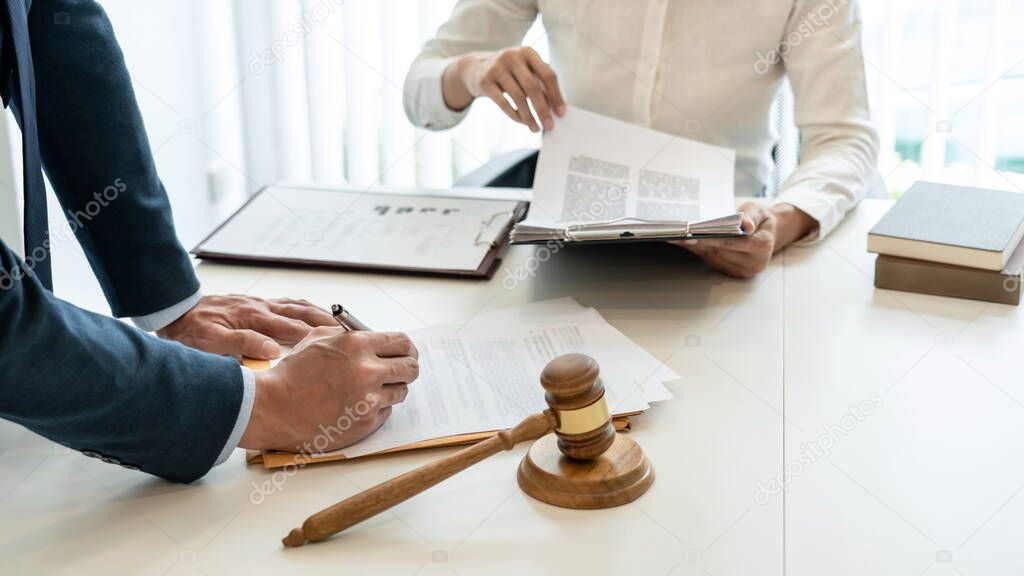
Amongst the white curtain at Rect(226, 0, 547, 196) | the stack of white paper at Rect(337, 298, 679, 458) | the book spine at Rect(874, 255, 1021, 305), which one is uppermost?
the stack of white paper at Rect(337, 298, 679, 458)

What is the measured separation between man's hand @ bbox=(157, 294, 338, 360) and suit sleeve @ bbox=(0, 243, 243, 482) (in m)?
0.23

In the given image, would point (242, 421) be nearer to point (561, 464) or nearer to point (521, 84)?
point (561, 464)

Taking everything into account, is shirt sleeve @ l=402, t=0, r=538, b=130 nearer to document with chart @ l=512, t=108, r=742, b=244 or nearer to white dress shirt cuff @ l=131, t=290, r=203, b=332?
document with chart @ l=512, t=108, r=742, b=244

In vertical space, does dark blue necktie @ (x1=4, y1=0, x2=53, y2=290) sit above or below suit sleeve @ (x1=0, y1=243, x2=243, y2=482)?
above

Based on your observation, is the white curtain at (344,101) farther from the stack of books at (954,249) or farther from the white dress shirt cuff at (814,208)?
the stack of books at (954,249)

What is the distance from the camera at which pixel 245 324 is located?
1.26 metres

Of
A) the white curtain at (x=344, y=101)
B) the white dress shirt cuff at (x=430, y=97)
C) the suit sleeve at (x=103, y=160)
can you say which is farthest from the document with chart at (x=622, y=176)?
the white curtain at (x=344, y=101)

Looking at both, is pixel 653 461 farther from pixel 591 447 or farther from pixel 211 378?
pixel 211 378

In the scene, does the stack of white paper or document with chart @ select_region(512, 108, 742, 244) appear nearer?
the stack of white paper

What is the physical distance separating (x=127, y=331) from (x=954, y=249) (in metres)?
1.00

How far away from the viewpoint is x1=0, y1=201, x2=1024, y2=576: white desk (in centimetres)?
85

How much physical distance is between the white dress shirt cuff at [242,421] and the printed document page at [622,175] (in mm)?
555

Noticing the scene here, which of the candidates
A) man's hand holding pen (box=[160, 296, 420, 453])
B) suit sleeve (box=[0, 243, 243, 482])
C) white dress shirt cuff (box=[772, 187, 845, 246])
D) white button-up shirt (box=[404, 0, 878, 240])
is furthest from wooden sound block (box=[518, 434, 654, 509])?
white button-up shirt (box=[404, 0, 878, 240])

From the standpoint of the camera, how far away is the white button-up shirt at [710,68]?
5.83 ft
